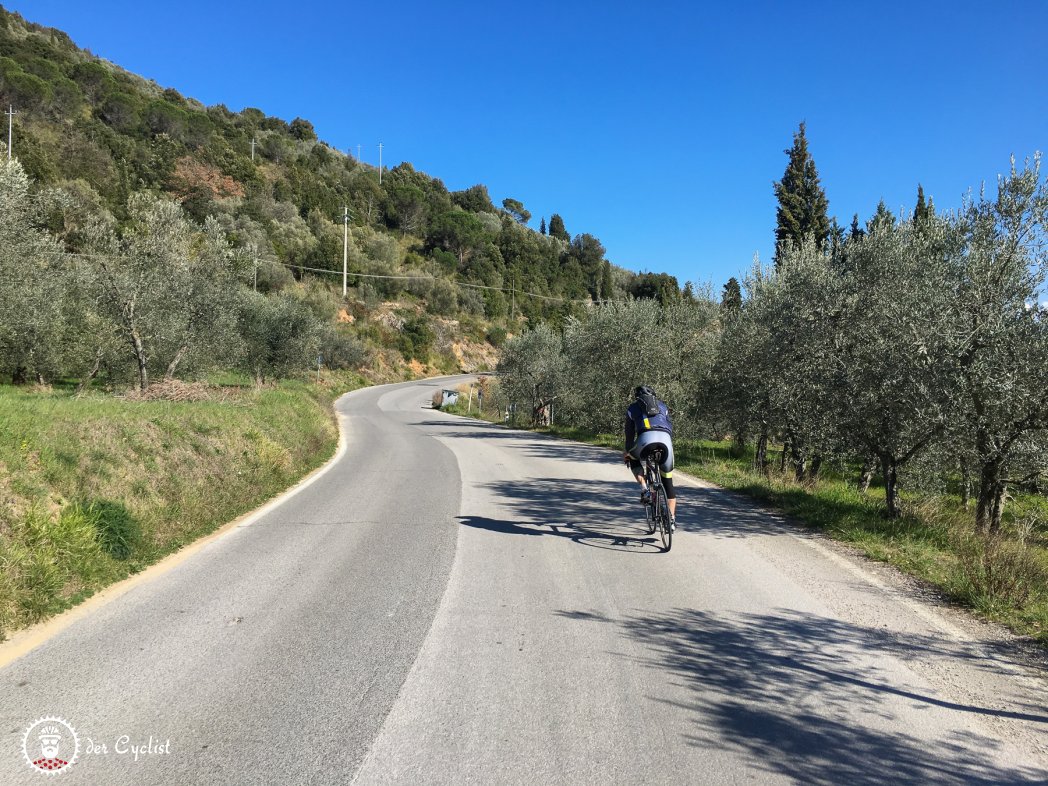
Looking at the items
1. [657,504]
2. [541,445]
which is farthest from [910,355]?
[541,445]

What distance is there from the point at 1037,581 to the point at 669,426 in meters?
3.64

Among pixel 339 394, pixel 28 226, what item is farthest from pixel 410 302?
pixel 28 226

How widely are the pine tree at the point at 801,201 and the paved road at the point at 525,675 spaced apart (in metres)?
29.4

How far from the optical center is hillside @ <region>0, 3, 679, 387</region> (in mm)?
51750

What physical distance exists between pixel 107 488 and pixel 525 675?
219 inches

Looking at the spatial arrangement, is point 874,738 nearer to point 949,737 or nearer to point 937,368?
point 949,737

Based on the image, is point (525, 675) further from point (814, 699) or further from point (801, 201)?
point (801, 201)

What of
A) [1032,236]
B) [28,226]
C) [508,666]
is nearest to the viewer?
[508,666]

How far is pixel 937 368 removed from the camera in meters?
7.48

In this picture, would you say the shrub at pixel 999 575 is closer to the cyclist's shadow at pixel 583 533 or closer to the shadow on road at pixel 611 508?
the shadow on road at pixel 611 508

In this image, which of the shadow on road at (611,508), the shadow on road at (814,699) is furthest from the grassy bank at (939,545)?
the shadow on road at (814,699)

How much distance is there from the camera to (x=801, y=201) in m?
32.3

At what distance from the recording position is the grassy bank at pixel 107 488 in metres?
4.97

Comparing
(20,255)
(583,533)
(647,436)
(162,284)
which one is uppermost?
(162,284)
